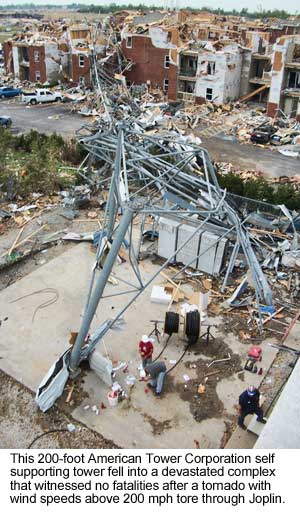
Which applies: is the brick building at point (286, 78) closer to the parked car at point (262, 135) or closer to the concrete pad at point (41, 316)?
the parked car at point (262, 135)

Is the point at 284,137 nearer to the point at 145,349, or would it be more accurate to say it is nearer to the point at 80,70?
the point at 80,70

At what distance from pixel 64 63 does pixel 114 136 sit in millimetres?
35131

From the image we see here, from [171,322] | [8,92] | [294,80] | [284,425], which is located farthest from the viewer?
[8,92]

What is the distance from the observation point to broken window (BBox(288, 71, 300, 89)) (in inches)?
1490

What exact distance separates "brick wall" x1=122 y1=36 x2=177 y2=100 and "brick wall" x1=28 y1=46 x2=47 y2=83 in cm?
877

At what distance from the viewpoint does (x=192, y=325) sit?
40.3 ft

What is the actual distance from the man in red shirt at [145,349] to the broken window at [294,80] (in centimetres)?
3397

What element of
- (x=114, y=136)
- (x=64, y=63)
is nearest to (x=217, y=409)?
(x=114, y=136)

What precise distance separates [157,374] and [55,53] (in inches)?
1750

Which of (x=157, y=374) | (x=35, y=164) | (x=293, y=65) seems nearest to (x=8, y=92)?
(x=35, y=164)

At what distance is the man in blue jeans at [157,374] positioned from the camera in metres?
11.0

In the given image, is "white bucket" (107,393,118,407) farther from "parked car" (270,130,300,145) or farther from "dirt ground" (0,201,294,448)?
"parked car" (270,130,300,145)

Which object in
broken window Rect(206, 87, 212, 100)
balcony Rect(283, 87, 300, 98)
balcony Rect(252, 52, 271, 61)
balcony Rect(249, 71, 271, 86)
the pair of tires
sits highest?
balcony Rect(252, 52, 271, 61)

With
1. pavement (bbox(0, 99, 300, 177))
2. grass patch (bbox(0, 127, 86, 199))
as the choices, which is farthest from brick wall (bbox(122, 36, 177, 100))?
grass patch (bbox(0, 127, 86, 199))
